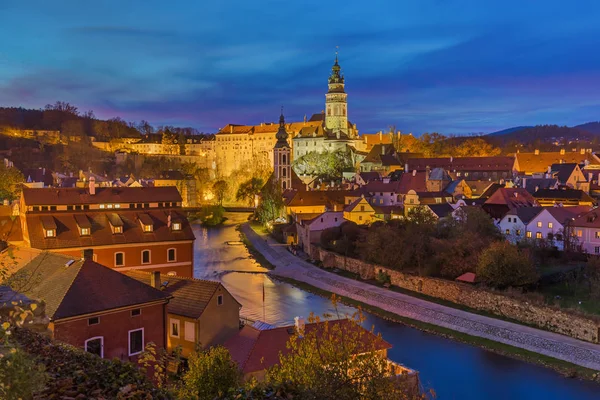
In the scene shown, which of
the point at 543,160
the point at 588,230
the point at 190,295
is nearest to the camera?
the point at 190,295

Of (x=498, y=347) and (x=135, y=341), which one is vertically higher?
(x=135, y=341)

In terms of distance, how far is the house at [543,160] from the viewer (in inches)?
2079

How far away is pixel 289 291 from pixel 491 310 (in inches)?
381

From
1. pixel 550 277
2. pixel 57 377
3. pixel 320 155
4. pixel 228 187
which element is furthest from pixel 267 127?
pixel 57 377

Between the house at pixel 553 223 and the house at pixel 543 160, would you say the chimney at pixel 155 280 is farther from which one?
the house at pixel 543 160

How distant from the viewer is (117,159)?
278 ft

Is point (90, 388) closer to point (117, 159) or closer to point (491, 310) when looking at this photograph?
point (491, 310)

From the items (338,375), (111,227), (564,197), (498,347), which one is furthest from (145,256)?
(564,197)

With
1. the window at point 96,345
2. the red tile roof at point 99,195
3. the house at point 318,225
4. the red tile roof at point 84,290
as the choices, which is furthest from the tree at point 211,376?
the house at point 318,225

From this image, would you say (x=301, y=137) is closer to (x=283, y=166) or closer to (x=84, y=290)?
(x=283, y=166)

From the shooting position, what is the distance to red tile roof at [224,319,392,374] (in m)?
12.0

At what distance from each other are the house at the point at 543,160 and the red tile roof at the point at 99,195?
4099cm

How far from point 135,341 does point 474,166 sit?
45.9 metres

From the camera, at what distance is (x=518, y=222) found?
94.0 ft
